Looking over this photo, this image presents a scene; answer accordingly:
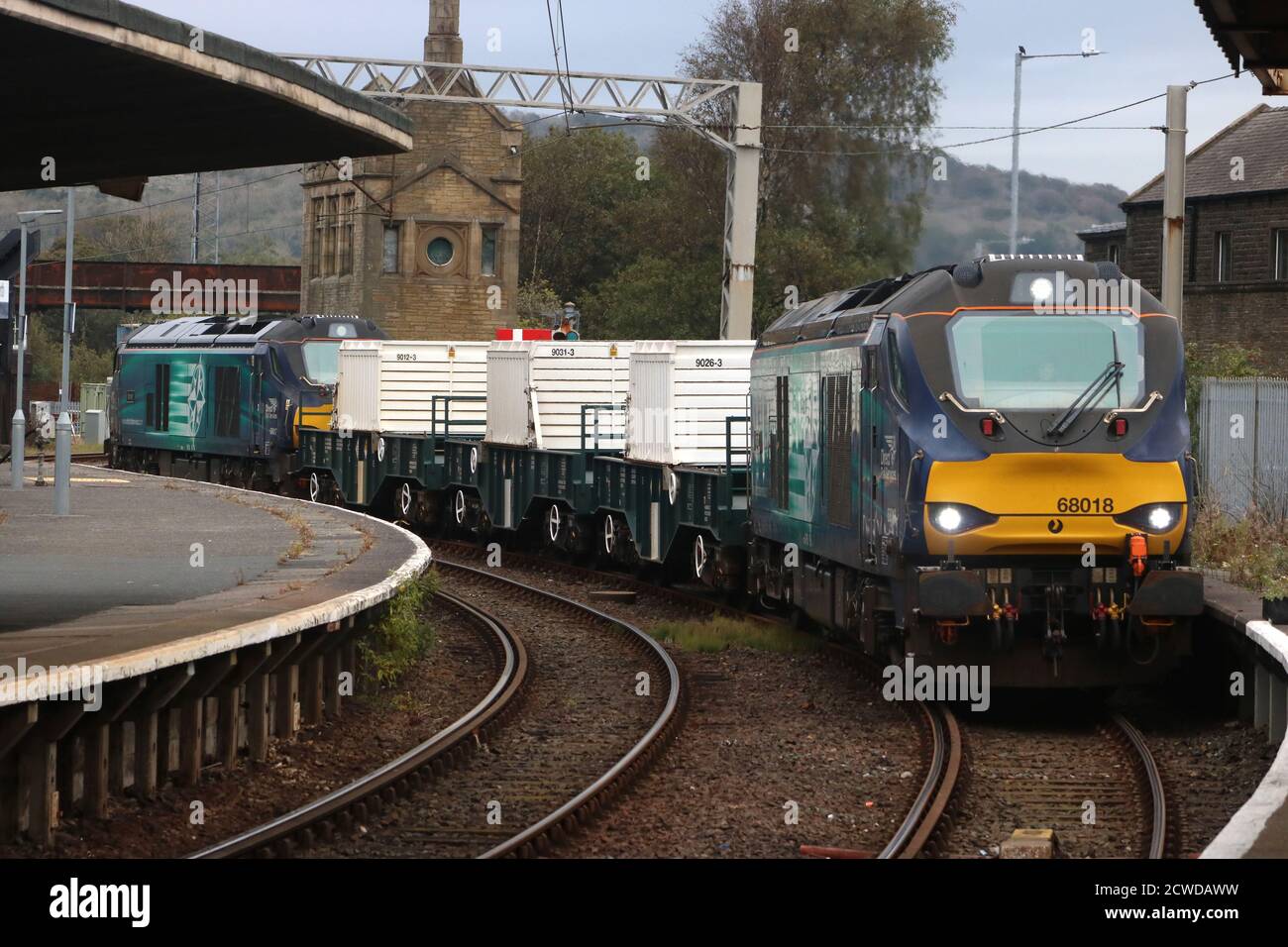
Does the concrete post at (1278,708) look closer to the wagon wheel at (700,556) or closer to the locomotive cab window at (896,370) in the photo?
the locomotive cab window at (896,370)

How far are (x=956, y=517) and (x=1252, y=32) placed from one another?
143 inches

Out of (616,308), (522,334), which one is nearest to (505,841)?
(522,334)

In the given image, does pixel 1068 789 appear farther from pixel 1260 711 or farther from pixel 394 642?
pixel 394 642

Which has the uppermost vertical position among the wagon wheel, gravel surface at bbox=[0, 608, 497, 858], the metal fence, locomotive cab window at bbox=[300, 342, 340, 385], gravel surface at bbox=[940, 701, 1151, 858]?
locomotive cab window at bbox=[300, 342, 340, 385]

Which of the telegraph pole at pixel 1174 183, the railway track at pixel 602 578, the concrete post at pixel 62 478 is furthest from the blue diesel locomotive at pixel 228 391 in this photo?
the telegraph pole at pixel 1174 183

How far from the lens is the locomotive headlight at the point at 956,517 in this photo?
12.7 meters

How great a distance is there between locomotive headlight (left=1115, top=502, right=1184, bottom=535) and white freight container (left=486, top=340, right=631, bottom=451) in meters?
13.2

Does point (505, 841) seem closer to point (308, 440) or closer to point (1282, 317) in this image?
point (308, 440)

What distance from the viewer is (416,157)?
63812 millimetres

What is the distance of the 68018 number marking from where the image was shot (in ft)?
41.9

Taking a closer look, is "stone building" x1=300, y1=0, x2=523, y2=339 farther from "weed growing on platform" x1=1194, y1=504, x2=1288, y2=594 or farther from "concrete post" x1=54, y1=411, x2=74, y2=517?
"weed growing on platform" x1=1194, y1=504, x2=1288, y2=594

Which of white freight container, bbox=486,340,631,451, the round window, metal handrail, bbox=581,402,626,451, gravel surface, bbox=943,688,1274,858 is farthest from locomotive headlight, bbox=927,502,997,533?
the round window

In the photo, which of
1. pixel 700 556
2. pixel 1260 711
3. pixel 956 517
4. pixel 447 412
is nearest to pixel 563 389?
pixel 447 412

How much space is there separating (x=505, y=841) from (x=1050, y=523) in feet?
16.4
